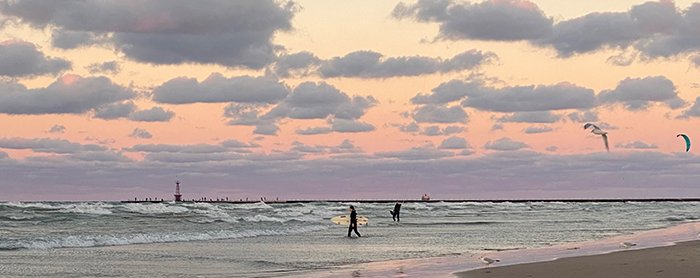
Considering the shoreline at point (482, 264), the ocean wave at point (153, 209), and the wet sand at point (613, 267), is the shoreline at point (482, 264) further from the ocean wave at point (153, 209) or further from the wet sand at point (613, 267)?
the ocean wave at point (153, 209)

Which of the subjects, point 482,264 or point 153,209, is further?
point 153,209

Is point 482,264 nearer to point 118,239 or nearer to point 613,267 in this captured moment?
point 613,267

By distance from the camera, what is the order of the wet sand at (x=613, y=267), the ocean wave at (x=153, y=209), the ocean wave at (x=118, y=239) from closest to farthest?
the wet sand at (x=613, y=267)
the ocean wave at (x=118, y=239)
the ocean wave at (x=153, y=209)

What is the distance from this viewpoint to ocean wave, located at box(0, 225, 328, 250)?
103 feet

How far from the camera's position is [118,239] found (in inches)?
1363

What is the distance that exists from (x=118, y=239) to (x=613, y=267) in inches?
850

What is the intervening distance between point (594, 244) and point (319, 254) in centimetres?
911

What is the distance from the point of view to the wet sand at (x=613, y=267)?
16922mm

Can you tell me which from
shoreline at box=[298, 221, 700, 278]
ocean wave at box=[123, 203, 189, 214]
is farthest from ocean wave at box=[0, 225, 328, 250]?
ocean wave at box=[123, 203, 189, 214]

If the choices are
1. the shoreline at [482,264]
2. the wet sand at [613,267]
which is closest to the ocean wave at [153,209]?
the shoreline at [482,264]

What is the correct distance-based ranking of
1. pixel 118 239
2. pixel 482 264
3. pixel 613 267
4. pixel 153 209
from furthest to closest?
pixel 153 209 → pixel 118 239 → pixel 482 264 → pixel 613 267

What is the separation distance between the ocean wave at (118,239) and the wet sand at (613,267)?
17.8 meters

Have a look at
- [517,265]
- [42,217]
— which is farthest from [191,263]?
[42,217]

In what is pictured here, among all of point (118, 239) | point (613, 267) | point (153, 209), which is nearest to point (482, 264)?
point (613, 267)
